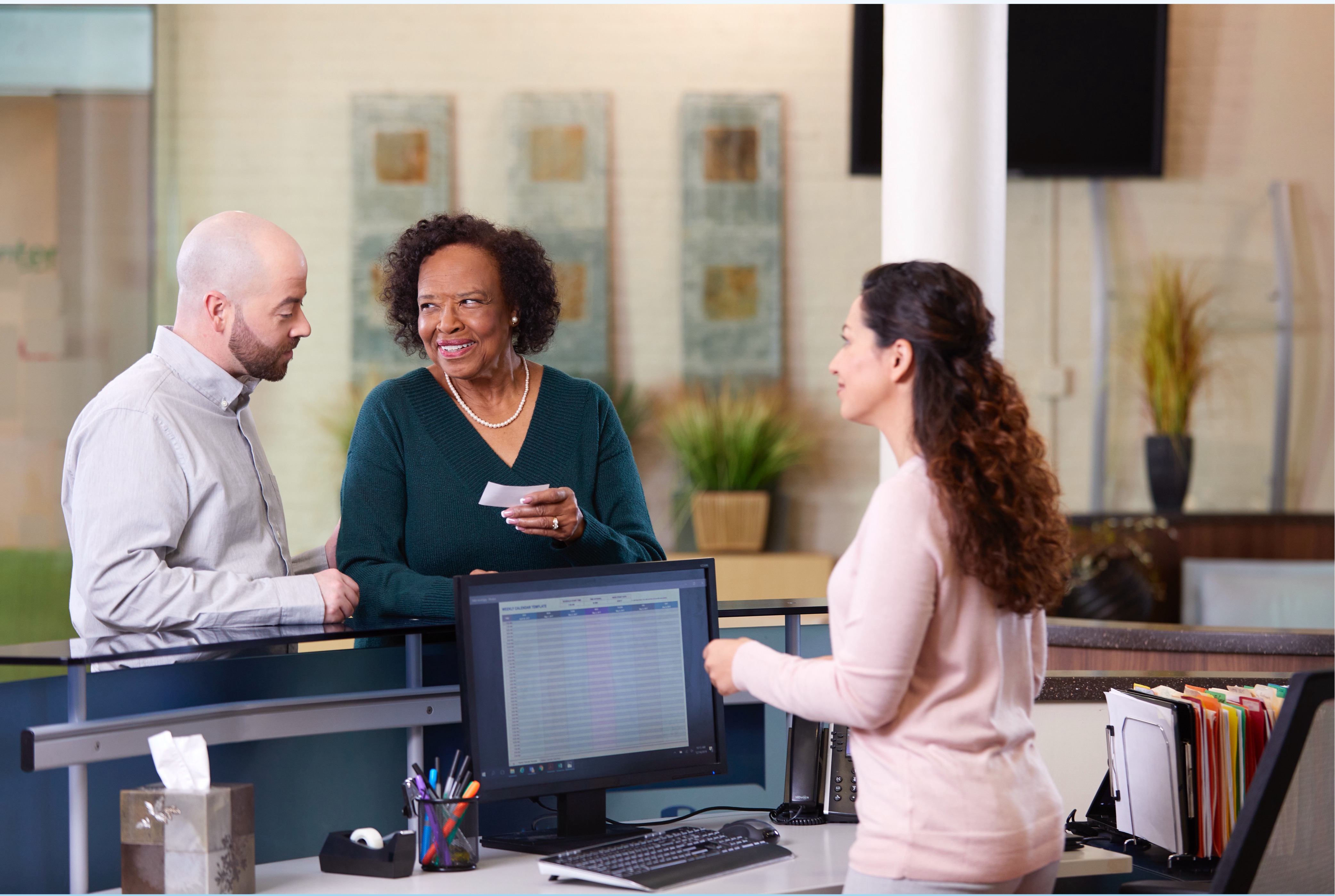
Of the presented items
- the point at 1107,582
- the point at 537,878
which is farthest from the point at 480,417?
the point at 1107,582

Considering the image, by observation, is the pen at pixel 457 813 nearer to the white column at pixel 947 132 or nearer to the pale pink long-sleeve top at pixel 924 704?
the pale pink long-sleeve top at pixel 924 704

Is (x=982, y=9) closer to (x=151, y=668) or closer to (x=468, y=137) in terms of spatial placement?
(x=151, y=668)

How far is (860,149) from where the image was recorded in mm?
5816

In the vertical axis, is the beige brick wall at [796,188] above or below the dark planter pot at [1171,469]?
above

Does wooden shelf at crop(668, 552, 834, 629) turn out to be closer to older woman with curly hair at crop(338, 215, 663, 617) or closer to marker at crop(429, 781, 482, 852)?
older woman with curly hair at crop(338, 215, 663, 617)

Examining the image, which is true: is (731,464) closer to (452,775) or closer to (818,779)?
(818,779)

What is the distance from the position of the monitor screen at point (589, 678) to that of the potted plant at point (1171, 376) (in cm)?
429

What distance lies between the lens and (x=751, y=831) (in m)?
1.82

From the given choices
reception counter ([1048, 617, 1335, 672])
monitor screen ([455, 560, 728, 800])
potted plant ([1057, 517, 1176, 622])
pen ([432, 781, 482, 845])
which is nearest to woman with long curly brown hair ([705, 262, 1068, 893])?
monitor screen ([455, 560, 728, 800])

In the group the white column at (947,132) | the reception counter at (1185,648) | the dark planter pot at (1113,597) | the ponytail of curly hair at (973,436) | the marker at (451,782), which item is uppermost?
the white column at (947,132)

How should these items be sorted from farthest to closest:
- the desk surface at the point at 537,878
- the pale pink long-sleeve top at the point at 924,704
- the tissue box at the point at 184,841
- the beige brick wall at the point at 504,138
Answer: the beige brick wall at the point at 504,138 → the desk surface at the point at 537,878 → the tissue box at the point at 184,841 → the pale pink long-sleeve top at the point at 924,704

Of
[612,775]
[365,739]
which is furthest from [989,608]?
[365,739]

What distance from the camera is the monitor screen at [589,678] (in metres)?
1.72

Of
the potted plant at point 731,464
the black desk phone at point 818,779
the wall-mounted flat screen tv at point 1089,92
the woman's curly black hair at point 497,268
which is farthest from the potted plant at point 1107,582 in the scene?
the woman's curly black hair at point 497,268
